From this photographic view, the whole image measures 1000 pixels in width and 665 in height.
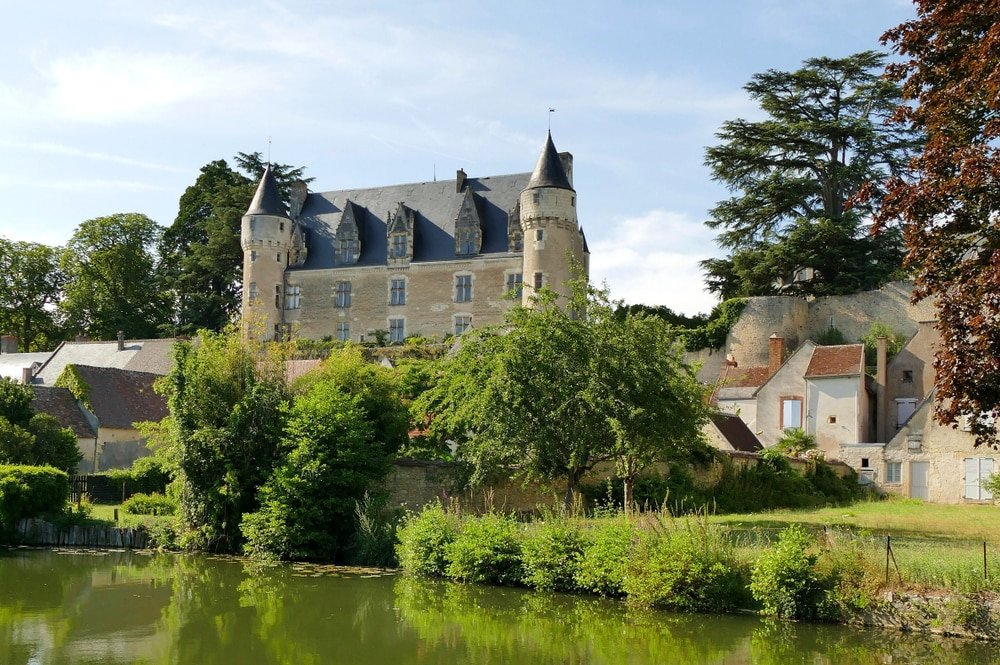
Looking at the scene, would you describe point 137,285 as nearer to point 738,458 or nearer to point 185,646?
point 738,458

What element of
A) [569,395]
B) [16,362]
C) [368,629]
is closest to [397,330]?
[16,362]

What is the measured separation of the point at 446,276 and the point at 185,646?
3135cm

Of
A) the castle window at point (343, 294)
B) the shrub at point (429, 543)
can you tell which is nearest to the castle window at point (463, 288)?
the castle window at point (343, 294)

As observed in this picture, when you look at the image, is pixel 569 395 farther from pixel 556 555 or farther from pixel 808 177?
pixel 808 177

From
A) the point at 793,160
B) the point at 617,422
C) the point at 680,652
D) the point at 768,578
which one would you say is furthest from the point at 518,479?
the point at 793,160

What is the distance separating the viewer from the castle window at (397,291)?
142ft

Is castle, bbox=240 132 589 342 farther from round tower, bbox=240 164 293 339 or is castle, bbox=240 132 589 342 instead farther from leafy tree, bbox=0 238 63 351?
leafy tree, bbox=0 238 63 351

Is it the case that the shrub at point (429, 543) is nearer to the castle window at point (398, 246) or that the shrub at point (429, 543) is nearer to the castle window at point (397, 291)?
the castle window at point (397, 291)

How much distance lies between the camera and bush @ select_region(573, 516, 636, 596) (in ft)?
47.5

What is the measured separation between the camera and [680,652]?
38.1 feet

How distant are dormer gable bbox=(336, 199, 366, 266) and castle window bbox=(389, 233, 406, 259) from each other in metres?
1.75

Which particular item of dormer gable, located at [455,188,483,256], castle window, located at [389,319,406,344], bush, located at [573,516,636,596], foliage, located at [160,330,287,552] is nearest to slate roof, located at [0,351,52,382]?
castle window, located at [389,319,406,344]

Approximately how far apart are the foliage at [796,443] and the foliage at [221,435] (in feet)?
51.7

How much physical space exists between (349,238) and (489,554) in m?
30.4
